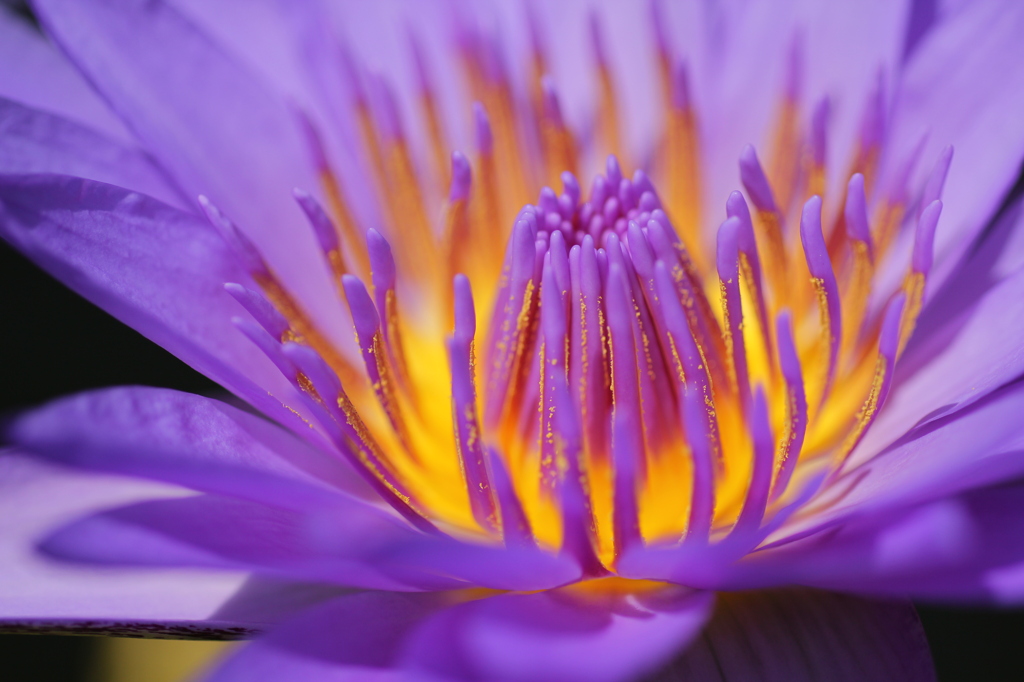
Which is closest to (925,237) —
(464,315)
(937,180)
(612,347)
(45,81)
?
(937,180)

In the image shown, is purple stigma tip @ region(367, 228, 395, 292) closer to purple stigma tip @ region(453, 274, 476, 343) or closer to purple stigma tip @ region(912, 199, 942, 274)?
purple stigma tip @ region(453, 274, 476, 343)

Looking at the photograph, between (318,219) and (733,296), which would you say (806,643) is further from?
(318,219)

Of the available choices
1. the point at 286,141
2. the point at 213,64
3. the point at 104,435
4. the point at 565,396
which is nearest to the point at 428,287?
the point at 286,141

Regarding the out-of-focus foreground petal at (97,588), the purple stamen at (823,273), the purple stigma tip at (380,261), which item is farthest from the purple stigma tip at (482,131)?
the out-of-focus foreground petal at (97,588)

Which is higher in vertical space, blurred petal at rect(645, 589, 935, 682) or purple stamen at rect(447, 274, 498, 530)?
purple stamen at rect(447, 274, 498, 530)

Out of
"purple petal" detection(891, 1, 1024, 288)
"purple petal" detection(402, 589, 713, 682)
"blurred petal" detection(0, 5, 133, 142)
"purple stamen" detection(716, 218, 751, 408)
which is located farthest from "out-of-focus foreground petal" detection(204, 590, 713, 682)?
"blurred petal" detection(0, 5, 133, 142)

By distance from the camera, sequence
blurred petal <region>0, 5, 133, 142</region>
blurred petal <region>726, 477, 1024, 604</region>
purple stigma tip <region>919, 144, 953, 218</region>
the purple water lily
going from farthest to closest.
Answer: blurred petal <region>0, 5, 133, 142</region> < purple stigma tip <region>919, 144, 953, 218</region> < the purple water lily < blurred petal <region>726, 477, 1024, 604</region>

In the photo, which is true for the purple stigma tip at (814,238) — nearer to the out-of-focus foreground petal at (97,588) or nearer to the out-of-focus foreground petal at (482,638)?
the out-of-focus foreground petal at (482,638)

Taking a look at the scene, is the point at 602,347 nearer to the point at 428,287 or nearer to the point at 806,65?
the point at 428,287
